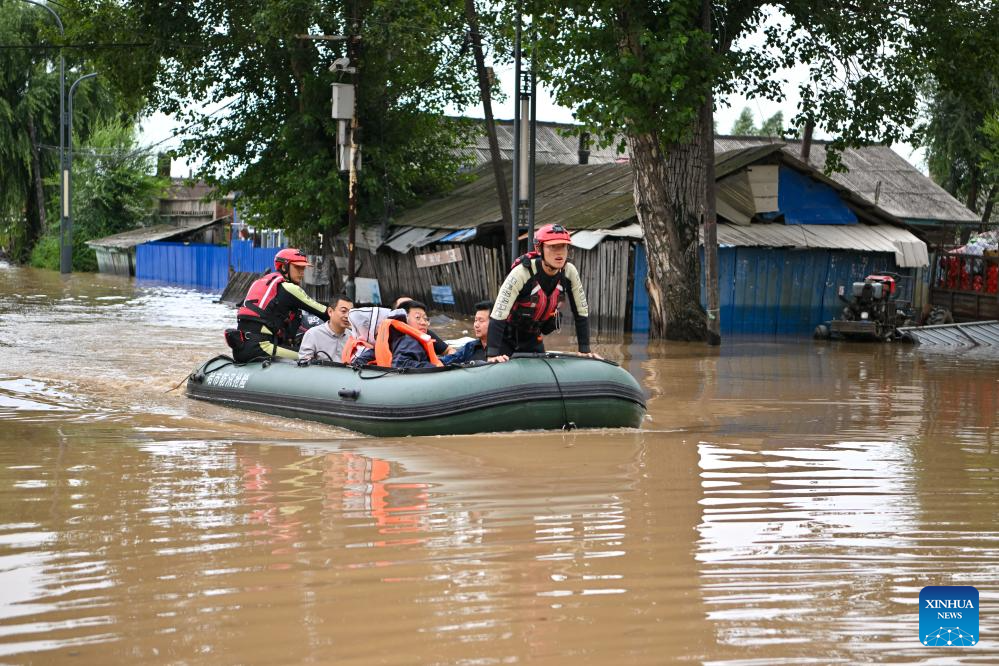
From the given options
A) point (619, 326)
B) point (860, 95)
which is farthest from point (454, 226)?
point (860, 95)

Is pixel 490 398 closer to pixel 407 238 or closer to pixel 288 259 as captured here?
pixel 288 259

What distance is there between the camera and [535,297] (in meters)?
10.6

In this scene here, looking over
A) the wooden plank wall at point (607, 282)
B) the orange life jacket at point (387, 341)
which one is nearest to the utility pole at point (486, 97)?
the wooden plank wall at point (607, 282)

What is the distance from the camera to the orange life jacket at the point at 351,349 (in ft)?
38.1

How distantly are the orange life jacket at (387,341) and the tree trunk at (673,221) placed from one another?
436 inches

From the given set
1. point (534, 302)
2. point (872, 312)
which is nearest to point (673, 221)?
point (872, 312)

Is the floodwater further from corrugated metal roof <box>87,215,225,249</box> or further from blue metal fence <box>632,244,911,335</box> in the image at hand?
corrugated metal roof <box>87,215,225,249</box>

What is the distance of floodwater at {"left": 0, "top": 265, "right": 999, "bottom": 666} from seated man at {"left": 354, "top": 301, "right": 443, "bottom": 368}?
2.98 ft

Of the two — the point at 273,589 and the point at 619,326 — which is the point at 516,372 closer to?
the point at 273,589

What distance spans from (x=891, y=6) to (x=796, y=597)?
18394mm

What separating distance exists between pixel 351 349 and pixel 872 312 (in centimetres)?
1334

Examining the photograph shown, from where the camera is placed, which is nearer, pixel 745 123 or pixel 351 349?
pixel 351 349

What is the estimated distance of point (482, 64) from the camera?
85.1 feet

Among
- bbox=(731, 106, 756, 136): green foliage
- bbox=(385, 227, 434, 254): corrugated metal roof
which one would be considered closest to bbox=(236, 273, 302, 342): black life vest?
bbox=(385, 227, 434, 254): corrugated metal roof
